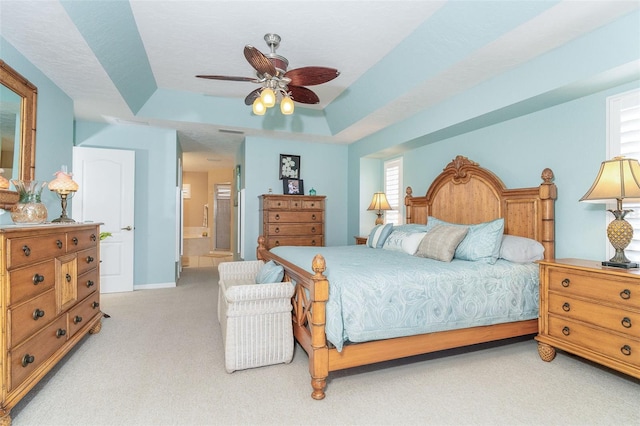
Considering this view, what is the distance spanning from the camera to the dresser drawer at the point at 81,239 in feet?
8.12

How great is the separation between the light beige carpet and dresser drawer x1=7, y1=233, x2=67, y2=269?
2.89 feet

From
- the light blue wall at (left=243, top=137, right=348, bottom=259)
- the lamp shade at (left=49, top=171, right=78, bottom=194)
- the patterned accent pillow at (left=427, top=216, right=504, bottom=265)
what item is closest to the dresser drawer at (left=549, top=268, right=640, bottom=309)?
the patterned accent pillow at (left=427, top=216, right=504, bottom=265)

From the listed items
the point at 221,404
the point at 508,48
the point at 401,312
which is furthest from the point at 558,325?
the point at 221,404

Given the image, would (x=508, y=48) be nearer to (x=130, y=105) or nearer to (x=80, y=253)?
(x=80, y=253)

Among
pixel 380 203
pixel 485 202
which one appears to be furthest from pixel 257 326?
pixel 380 203

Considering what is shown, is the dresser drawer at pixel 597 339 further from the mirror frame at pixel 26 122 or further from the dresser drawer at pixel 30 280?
the mirror frame at pixel 26 122

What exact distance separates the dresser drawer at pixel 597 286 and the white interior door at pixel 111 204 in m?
5.19

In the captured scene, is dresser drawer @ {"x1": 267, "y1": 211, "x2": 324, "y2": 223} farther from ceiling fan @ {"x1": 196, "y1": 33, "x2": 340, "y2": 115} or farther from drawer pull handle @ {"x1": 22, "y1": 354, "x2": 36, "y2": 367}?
drawer pull handle @ {"x1": 22, "y1": 354, "x2": 36, "y2": 367}

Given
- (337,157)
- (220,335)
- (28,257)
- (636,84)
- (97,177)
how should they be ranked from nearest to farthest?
(28,257) → (636,84) → (220,335) → (97,177) → (337,157)

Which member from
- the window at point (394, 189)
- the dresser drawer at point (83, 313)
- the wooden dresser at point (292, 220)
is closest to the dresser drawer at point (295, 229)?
the wooden dresser at point (292, 220)

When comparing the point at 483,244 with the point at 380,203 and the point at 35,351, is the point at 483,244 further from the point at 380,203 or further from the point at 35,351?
the point at 35,351

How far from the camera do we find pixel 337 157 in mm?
6000

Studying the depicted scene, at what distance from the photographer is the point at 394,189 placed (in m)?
5.31

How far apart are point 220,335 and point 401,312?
1.81 m
